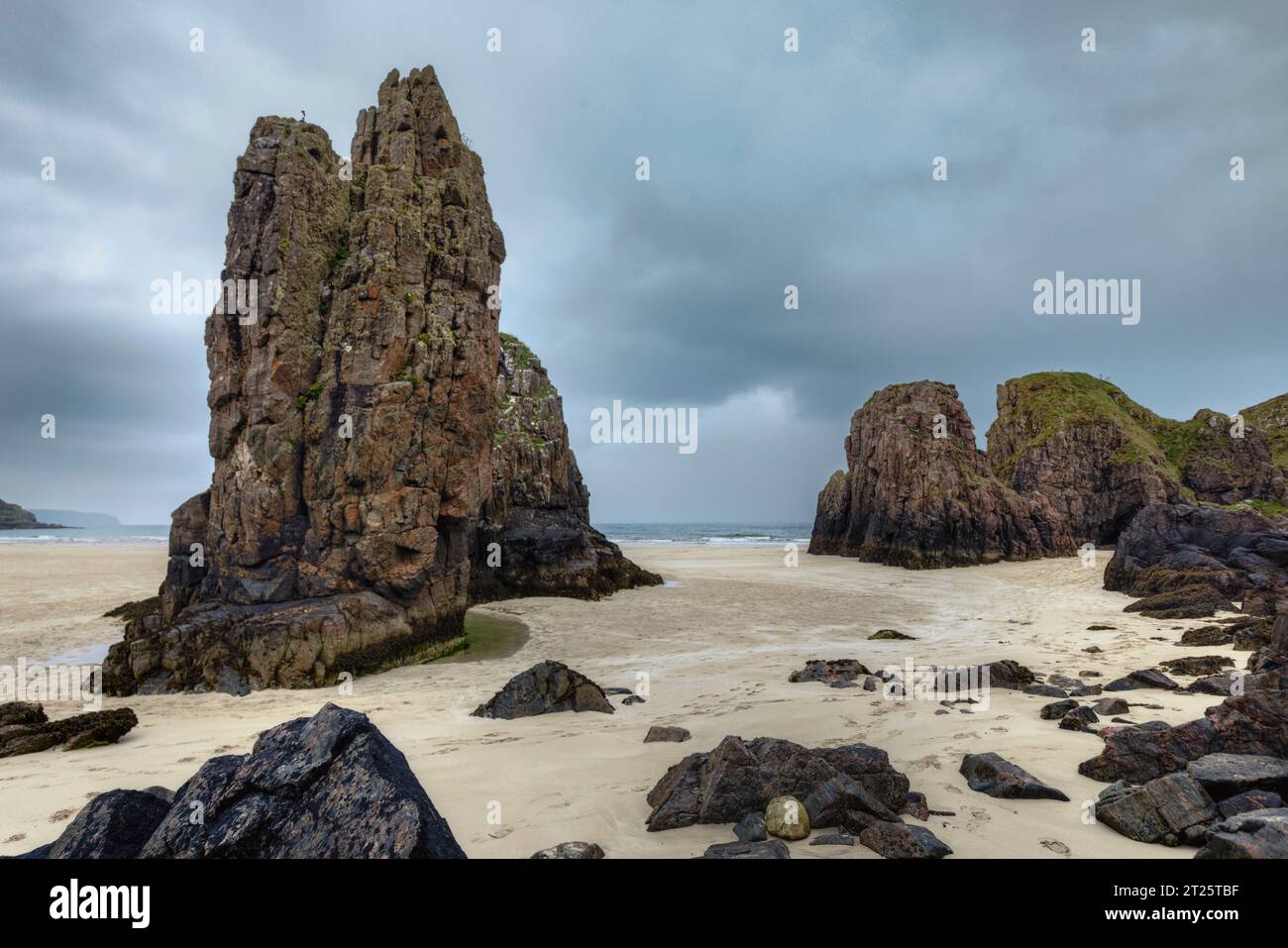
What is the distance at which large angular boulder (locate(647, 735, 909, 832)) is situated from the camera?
4.99 m

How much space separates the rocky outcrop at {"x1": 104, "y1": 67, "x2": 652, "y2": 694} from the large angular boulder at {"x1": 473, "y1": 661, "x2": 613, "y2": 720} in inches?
229

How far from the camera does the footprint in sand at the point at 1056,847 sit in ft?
14.7

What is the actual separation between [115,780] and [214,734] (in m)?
2.44

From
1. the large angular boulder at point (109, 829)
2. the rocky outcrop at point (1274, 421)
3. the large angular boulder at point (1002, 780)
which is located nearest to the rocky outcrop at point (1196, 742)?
the large angular boulder at point (1002, 780)

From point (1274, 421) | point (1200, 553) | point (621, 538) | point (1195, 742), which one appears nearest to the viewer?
point (1195, 742)

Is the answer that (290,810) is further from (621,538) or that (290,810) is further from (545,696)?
(621,538)

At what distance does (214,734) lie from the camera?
9.42 m

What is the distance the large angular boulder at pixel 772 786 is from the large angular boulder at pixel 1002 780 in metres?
1.04

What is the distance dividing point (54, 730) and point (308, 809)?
9496 millimetres

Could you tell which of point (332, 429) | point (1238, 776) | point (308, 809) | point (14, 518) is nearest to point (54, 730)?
point (332, 429)

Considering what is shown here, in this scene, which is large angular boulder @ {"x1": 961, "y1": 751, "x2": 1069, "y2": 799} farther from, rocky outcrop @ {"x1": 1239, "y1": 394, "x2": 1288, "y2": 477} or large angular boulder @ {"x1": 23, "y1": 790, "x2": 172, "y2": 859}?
rocky outcrop @ {"x1": 1239, "y1": 394, "x2": 1288, "y2": 477}

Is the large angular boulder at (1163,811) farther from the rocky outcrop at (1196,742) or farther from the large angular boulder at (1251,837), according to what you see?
the rocky outcrop at (1196,742)

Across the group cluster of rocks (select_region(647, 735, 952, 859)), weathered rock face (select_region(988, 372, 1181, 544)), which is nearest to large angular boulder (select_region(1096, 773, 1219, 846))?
cluster of rocks (select_region(647, 735, 952, 859))

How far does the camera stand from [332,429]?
16.4m
